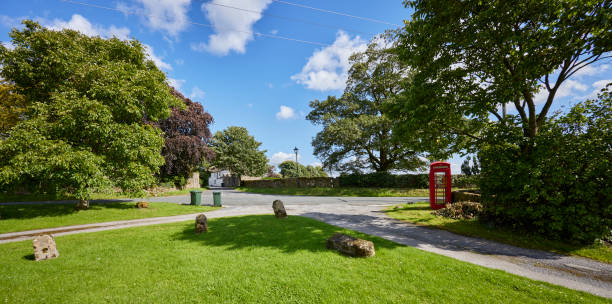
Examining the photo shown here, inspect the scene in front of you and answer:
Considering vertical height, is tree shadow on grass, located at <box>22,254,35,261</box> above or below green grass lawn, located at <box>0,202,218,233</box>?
above

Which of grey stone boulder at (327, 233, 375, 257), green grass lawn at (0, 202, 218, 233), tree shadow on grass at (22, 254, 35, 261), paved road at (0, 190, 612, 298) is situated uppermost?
grey stone boulder at (327, 233, 375, 257)

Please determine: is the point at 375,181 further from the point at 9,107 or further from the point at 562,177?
the point at 9,107

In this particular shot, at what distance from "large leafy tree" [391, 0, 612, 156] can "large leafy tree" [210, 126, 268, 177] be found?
38.7 meters

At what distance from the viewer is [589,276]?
4.37 m

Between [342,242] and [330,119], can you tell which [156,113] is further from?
[330,119]

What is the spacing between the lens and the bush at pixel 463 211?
9.45 meters

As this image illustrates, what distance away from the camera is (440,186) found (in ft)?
41.5

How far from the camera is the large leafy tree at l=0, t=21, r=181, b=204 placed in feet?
29.8

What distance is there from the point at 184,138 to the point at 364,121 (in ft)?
69.2

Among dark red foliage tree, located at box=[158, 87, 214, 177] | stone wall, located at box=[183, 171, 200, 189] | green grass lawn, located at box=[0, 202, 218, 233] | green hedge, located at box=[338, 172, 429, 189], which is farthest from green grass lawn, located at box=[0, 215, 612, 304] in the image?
stone wall, located at box=[183, 171, 200, 189]

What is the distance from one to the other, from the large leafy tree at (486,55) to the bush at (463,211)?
269 centimetres

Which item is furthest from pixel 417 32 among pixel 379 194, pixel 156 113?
pixel 379 194

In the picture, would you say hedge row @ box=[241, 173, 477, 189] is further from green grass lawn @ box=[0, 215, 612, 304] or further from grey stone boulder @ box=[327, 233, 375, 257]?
grey stone boulder @ box=[327, 233, 375, 257]

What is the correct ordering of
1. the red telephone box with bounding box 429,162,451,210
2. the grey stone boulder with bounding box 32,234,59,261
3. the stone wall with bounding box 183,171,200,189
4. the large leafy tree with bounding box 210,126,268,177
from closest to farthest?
the grey stone boulder with bounding box 32,234,59,261 → the red telephone box with bounding box 429,162,451,210 → the stone wall with bounding box 183,171,200,189 → the large leafy tree with bounding box 210,126,268,177
